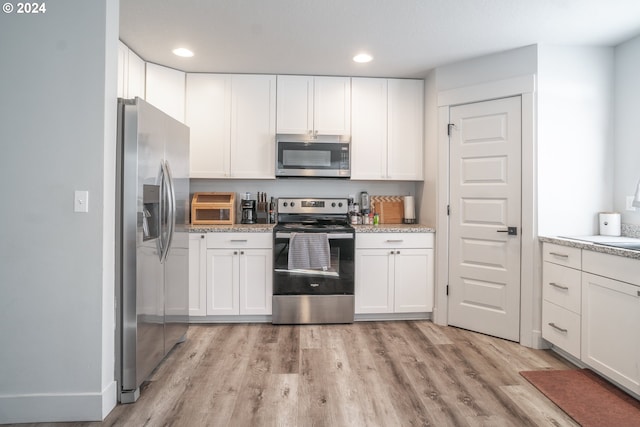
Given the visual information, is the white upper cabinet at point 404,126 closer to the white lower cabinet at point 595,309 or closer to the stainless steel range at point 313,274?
the stainless steel range at point 313,274

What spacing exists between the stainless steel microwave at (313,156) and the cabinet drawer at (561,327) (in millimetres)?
2060

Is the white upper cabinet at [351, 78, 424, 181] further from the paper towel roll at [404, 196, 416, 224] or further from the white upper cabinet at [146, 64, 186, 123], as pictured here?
the white upper cabinet at [146, 64, 186, 123]

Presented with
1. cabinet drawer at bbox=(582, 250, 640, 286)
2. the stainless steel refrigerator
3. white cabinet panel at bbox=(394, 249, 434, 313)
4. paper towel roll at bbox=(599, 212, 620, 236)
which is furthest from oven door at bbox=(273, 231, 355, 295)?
paper towel roll at bbox=(599, 212, 620, 236)

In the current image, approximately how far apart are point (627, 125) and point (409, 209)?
6.16 ft

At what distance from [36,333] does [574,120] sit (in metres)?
3.84

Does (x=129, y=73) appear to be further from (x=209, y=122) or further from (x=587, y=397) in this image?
(x=587, y=397)

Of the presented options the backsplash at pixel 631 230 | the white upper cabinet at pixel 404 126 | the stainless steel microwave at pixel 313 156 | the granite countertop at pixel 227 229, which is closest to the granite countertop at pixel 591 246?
the backsplash at pixel 631 230

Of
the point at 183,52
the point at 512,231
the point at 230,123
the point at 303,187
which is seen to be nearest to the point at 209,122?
the point at 230,123

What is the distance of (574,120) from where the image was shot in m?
2.86

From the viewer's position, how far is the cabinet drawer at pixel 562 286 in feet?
8.06

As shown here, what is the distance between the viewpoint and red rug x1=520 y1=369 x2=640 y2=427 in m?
1.89

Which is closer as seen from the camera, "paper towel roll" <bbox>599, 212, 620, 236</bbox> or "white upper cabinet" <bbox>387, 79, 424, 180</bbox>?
"paper towel roll" <bbox>599, 212, 620, 236</bbox>

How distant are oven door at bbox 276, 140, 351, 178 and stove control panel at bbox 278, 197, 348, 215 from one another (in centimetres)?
33

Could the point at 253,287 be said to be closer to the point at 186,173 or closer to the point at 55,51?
the point at 186,173
